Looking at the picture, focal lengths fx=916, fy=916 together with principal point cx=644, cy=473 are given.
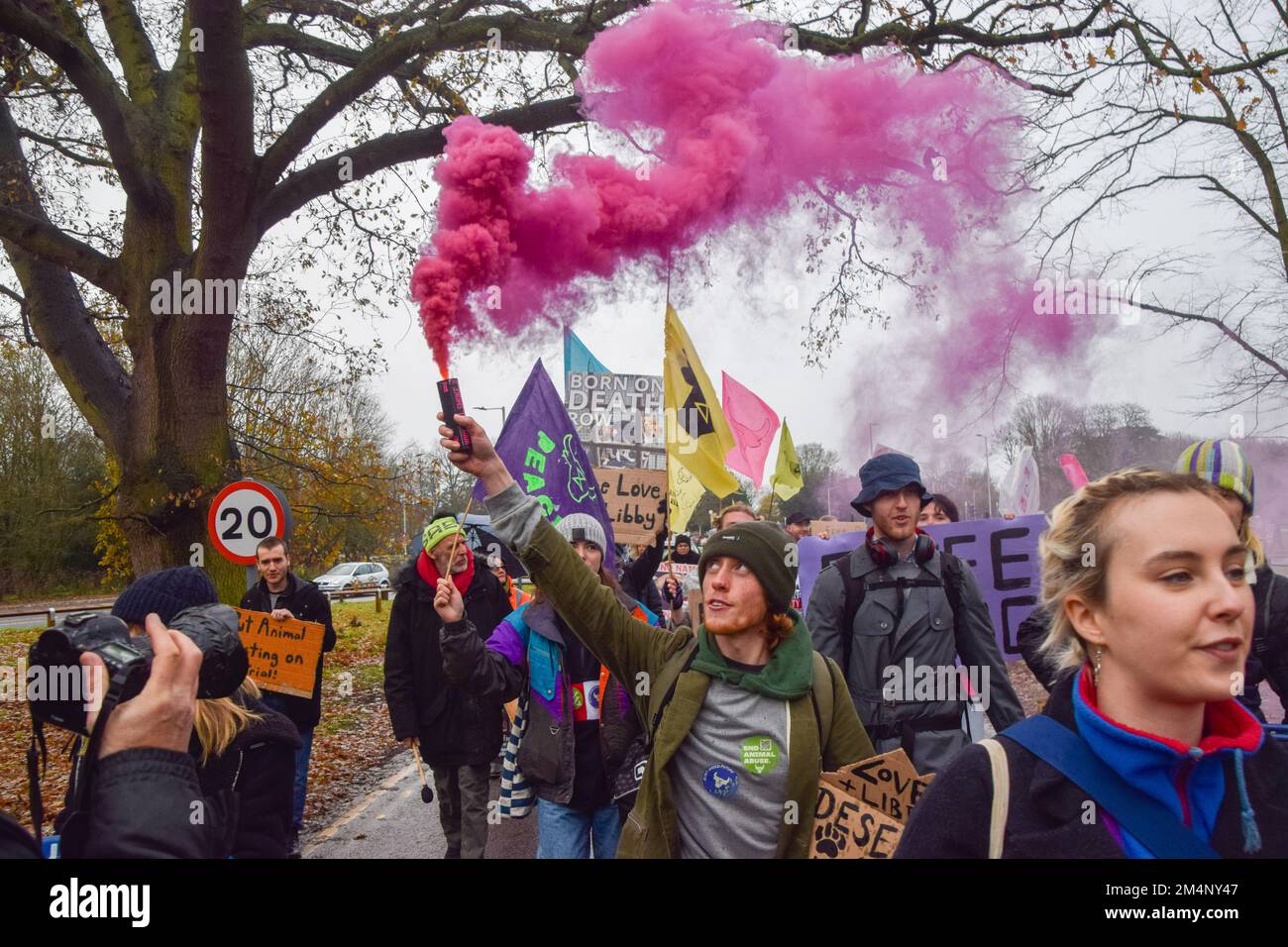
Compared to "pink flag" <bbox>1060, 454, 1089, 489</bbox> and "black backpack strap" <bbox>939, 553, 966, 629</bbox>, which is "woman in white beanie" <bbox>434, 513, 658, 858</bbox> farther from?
"pink flag" <bbox>1060, 454, 1089, 489</bbox>

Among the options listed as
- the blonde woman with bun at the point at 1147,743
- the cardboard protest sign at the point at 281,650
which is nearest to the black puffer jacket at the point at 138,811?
the blonde woman with bun at the point at 1147,743

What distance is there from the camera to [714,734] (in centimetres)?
279

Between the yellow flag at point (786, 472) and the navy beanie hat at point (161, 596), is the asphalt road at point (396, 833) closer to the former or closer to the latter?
the navy beanie hat at point (161, 596)

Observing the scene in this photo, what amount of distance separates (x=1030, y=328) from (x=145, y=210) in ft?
25.4

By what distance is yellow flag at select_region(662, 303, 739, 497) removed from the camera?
24.0 ft

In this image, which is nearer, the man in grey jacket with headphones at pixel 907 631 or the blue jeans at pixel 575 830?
the man in grey jacket with headphones at pixel 907 631

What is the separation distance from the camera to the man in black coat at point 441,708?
18.1 ft

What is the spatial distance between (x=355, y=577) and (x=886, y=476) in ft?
124

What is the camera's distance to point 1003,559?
6.21 metres

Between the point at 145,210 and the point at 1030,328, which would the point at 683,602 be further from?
the point at 145,210

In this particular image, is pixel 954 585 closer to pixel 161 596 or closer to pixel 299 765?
pixel 161 596

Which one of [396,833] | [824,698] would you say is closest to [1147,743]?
[824,698]

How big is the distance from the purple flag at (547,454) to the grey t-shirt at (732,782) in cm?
317
